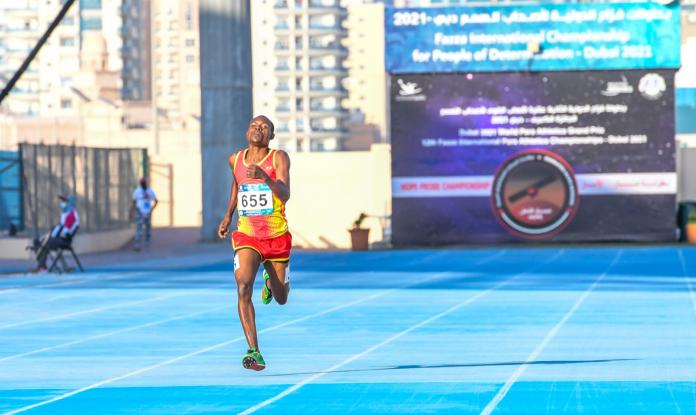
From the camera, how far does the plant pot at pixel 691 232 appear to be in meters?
44.4

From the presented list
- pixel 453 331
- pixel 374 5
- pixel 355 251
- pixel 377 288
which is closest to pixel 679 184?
pixel 355 251

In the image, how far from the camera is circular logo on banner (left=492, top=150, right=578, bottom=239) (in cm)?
4381

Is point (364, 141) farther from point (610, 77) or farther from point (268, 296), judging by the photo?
point (268, 296)

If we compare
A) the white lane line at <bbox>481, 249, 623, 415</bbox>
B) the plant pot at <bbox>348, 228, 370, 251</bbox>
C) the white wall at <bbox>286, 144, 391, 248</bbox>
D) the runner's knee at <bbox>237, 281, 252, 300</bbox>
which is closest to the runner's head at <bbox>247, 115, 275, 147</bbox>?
the runner's knee at <bbox>237, 281, 252, 300</bbox>

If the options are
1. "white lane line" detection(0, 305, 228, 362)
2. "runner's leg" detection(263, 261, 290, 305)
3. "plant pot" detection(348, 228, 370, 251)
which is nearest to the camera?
"runner's leg" detection(263, 261, 290, 305)

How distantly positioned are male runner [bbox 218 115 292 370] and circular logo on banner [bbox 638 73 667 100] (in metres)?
31.8

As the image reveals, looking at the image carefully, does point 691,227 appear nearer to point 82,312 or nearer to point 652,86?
point 652,86

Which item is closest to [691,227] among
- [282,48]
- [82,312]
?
[82,312]

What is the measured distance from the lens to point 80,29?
16488 centimetres

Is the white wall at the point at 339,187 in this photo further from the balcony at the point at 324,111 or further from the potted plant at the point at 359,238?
the balcony at the point at 324,111

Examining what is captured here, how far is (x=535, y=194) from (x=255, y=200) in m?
31.4

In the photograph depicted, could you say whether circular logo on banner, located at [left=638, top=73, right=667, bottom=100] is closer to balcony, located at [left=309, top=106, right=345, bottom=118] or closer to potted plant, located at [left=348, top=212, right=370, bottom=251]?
potted plant, located at [left=348, top=212, right=370, bottom=251]

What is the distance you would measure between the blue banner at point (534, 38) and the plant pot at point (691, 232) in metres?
4.26

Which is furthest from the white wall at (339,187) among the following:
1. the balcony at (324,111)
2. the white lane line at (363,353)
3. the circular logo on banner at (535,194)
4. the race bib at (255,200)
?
the balcony at (324,111)
